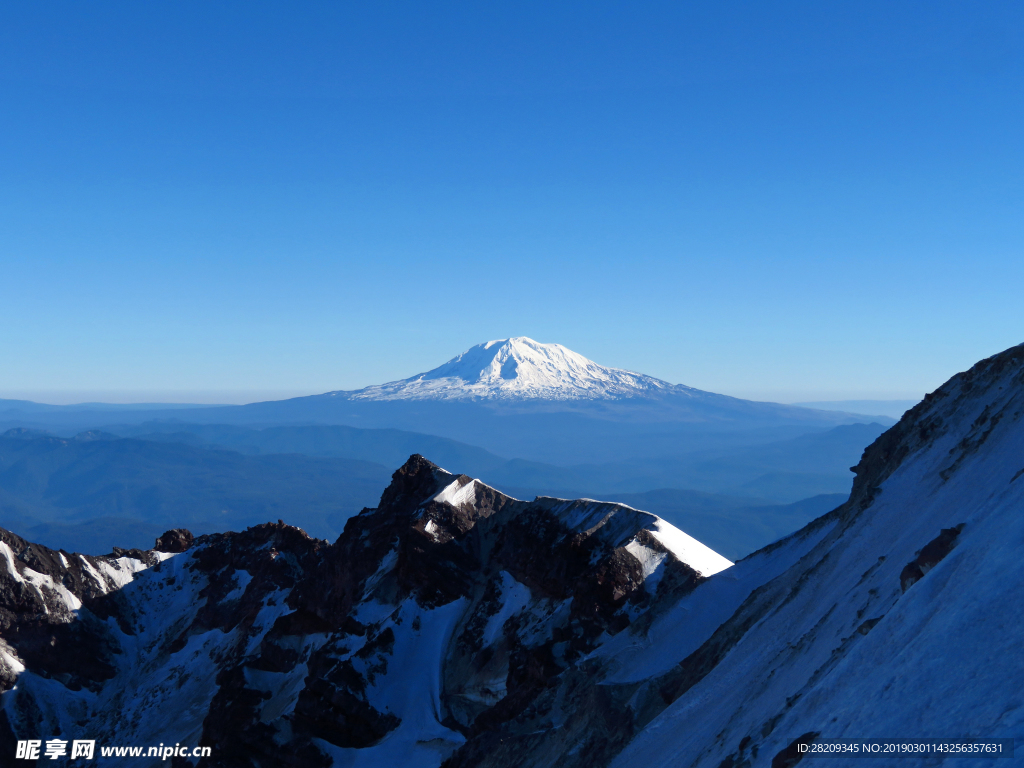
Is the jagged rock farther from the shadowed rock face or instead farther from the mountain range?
the shadowed rock face

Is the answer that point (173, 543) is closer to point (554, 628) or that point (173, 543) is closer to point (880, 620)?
point (554, 628)

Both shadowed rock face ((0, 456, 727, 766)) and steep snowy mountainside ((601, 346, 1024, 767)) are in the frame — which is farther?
shadowed rock face ((0, 456, 727, 766))

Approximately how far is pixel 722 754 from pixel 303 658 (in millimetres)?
57463

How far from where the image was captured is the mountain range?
2314 cm

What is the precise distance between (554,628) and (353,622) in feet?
73.3

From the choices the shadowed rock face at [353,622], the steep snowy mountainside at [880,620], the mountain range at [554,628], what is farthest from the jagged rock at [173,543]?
the steep snowy mountainside at [880,620]

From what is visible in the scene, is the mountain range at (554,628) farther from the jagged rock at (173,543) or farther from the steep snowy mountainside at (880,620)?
the jagged rock at (173,543)

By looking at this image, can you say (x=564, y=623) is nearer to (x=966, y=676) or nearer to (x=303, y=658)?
(x=303, y=658)

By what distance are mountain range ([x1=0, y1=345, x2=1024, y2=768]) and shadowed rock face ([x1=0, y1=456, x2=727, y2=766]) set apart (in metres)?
0.25

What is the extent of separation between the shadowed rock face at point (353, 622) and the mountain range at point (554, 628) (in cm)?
25

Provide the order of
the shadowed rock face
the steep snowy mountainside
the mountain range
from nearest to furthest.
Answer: the steep snowy mountainside → the mountain range → the shadowed rock face

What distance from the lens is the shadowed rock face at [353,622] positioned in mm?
59875

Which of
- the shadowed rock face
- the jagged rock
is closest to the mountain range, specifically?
the shadowed rock face

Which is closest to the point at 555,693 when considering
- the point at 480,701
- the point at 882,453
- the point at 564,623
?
the point at 564,623
